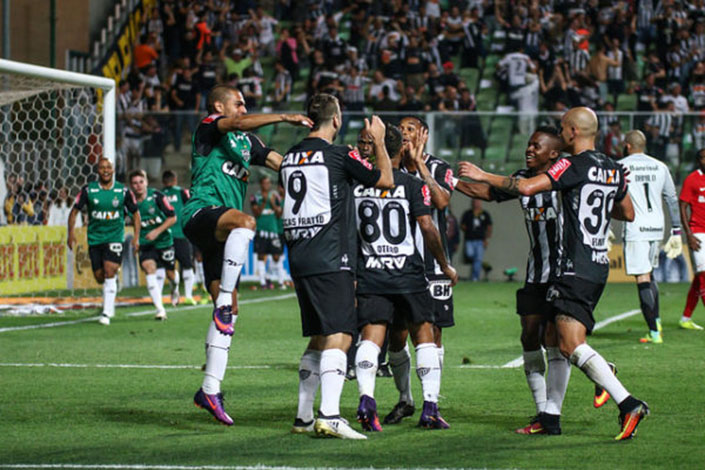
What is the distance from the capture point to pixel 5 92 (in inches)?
667

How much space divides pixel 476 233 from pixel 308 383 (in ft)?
64.5

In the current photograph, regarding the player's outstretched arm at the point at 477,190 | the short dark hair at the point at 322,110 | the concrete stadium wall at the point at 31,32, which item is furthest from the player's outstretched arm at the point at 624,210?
the concrete stadium wall at the point at 31,32

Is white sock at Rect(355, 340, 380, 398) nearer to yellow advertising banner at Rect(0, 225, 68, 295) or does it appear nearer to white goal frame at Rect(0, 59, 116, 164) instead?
white goal frame at Rect(0, 59, 116, 164)

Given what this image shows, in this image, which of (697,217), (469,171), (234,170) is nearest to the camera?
(469,171)

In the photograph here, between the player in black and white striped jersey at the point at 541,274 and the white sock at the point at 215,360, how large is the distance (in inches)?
75.6

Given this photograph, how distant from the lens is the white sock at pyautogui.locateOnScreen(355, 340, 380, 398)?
7602 millimetres

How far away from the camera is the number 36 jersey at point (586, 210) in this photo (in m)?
7.34

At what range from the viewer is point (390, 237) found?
308 inches

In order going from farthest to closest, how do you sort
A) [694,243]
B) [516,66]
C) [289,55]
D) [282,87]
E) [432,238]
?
[289,55] < [282,87] < [516,66] < [694,243] < [432,238]

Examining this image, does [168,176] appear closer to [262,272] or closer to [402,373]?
[262,272]

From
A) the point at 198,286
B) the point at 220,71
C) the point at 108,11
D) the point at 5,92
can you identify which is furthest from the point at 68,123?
the point at 108,11

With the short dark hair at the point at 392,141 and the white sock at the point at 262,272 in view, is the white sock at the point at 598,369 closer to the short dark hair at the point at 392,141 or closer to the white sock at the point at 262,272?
the short dark hair at the point at 392,141

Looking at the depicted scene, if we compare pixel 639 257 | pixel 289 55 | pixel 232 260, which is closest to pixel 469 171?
pixel 232 260

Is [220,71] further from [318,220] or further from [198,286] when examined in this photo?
[318,220]
